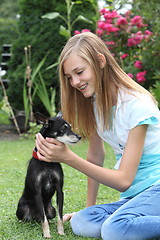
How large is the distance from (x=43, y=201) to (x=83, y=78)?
0.93 metres

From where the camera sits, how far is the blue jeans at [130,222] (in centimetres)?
284

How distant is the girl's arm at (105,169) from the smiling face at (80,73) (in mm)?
414

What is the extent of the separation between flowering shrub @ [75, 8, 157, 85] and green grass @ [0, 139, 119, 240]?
2159 mm

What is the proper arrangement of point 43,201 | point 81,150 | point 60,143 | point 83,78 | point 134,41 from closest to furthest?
point 60,143 < point 83,78 < point 43,201 < point 81,150 < point 134,41

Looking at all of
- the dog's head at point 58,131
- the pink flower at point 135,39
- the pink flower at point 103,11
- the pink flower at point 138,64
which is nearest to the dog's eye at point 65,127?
the dog's head at point 58,131

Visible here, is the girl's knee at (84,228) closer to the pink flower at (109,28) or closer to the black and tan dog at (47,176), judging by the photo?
the black and tan dog at (47,176)

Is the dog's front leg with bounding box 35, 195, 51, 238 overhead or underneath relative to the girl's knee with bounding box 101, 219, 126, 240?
underneath

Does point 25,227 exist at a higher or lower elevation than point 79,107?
lower

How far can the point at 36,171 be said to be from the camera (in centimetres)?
312

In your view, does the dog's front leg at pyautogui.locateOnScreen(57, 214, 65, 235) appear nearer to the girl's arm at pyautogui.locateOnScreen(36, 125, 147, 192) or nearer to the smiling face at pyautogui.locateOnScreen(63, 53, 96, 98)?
the girl's arm at pyautogui.locateOnScreen(36, 125, 147, 192)

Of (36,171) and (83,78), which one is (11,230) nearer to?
(36,171)

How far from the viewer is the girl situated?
9.30 feet

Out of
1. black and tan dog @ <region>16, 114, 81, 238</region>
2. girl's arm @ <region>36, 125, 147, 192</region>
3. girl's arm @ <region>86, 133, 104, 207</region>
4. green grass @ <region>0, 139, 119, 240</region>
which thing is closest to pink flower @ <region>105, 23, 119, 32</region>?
green grass @ <region>0, 139, 119, 240</region>

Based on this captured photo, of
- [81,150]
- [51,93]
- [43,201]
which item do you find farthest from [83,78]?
[51,93]
